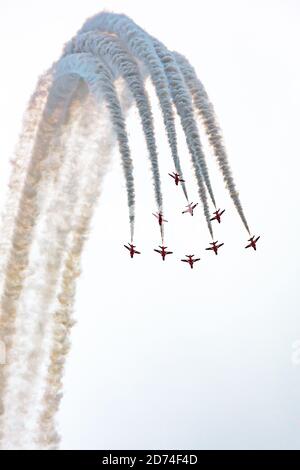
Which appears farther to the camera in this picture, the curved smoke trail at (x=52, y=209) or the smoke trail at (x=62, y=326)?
the smoke trail at (x=62, y=326)

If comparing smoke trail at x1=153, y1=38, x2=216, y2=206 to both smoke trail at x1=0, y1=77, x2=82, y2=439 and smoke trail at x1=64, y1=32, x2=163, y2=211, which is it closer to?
smoke trail at x1=64, y1=32, x2=163, y2=211

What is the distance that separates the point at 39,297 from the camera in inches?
1299

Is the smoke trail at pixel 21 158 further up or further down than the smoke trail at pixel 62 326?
further up

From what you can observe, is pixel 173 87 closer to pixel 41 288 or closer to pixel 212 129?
pixel 212 129

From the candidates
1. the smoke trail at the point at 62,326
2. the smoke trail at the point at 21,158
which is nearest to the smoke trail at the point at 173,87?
the smoke trail at the point at 21,158

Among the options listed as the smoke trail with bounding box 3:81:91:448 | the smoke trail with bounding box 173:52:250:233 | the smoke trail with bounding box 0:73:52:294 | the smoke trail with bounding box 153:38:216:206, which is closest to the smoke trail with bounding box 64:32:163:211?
the smoke trail with bounding box 153:38:216:206

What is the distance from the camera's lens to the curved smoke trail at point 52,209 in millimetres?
25656

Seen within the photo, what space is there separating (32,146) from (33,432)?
13731mm

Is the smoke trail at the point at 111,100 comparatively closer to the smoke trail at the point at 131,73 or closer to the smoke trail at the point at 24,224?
the smoke trail at the point at 131,73

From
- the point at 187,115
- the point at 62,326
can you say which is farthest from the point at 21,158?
the point at 187,115

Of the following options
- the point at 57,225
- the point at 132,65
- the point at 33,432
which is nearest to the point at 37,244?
the point at 57,225

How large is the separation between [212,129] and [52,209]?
10.9 metres

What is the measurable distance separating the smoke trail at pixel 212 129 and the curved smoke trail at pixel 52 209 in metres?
0.16
